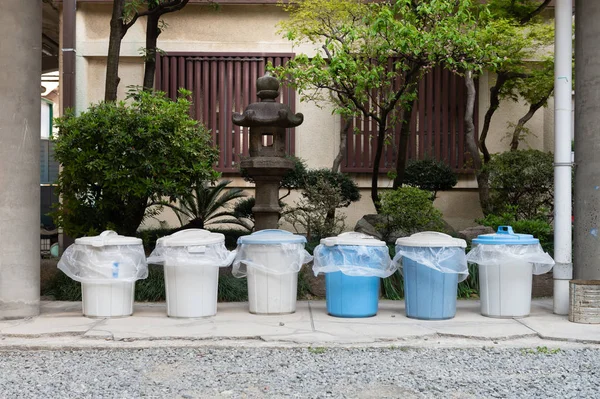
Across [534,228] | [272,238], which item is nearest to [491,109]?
[534,228]

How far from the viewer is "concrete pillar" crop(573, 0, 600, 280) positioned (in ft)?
26.1

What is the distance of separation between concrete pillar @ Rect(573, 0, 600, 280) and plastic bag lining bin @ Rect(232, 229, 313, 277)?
3248 mm

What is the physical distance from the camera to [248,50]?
46.6 ft

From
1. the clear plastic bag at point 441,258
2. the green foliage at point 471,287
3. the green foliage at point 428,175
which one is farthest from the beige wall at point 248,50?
the clear plastic bag at point 441,258

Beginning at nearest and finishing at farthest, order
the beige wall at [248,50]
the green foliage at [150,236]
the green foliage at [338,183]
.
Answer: the green foliage at [150,236], the green foliage at [338,183], the beige wall at [248,50]

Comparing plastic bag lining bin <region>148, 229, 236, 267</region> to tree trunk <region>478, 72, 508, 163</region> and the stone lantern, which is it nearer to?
the stone lantern

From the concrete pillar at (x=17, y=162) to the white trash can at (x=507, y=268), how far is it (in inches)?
191

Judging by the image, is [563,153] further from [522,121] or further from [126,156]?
[522,121]

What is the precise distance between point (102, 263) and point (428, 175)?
7.18 meters

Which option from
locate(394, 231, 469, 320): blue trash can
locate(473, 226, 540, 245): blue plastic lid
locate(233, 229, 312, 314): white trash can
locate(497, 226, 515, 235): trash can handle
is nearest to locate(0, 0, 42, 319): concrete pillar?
locate(233, 229, 312, 314): white trash can

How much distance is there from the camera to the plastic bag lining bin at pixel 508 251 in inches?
299

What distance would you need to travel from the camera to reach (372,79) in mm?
10492

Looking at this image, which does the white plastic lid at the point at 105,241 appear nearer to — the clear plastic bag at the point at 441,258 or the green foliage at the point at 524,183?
the clear plastic bag at the point at 441,258

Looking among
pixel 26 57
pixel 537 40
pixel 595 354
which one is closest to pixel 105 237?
pixel 26 57
